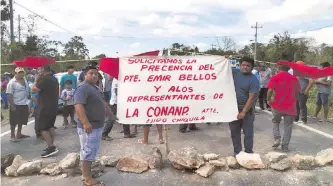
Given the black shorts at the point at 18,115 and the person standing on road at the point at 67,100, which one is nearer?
the black shorts at the point at 18,115

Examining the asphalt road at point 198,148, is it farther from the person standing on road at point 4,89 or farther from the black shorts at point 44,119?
the person standing on road at point 4,89

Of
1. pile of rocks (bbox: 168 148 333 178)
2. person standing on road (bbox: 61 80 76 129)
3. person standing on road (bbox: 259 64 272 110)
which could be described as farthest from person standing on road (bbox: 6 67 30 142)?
person standing on road (bbox: 259 64 272 110)

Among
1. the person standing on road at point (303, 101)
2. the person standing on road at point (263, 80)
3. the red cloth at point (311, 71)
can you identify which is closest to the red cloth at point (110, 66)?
the red cloth at point (311, 71)

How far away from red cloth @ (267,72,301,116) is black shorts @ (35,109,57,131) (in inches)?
160

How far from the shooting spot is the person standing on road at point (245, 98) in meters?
5.20

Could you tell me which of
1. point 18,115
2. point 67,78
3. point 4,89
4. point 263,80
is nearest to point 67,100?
point 67,78

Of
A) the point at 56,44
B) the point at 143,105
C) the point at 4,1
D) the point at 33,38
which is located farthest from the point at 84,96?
the point at 56,44

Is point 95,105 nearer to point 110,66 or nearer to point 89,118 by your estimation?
point 89,118

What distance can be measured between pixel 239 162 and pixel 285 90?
72.1 inches

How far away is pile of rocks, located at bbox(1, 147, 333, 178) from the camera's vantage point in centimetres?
479

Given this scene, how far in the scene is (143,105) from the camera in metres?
5.09

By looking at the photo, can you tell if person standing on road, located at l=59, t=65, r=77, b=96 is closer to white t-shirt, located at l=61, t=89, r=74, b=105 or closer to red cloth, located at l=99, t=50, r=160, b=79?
white t-shirt, located at l=61, t=89, r=74, b=105

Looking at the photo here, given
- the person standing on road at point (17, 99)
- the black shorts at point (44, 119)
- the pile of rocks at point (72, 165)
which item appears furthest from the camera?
the person standing on road at point (17, 99)

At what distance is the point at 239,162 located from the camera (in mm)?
5012
